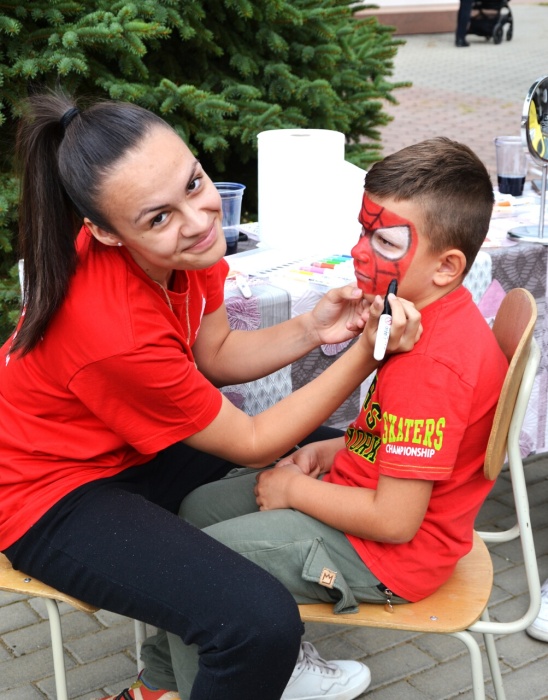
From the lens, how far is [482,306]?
2551 millimetres

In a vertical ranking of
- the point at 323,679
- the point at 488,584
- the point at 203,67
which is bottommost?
the point at 323,679

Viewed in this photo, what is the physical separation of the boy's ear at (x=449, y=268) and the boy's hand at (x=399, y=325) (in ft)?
0.36

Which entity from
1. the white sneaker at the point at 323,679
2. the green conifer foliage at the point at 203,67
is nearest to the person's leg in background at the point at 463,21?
the green conifer foliage at the point at 203,67

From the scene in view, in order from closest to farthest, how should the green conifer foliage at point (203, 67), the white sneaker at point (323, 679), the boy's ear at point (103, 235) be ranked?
the boy's ear at point (103, 235) → the white sneaker at point (323, 679) → the green conifer foliage at point (203, 67)

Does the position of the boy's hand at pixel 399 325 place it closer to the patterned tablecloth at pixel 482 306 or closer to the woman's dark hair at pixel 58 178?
the woman's dark hair at pixel 58 178

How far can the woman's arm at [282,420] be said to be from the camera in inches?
67.2

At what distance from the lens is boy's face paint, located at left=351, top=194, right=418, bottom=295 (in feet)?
5.60

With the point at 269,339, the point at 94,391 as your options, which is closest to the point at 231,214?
the point at 269,339

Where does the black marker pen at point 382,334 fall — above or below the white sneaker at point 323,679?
above

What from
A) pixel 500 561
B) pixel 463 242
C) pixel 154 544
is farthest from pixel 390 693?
pixel 463 242

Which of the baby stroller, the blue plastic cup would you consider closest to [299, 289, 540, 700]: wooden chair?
the blue plastic cup

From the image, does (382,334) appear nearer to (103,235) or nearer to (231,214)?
(103,235)

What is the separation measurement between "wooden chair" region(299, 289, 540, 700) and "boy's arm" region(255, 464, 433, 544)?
0.46 ft

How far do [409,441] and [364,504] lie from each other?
0.51 ft
